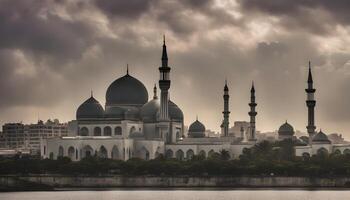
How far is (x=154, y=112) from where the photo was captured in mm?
140000

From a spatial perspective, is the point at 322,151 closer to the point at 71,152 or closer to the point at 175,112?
the point at 175,112

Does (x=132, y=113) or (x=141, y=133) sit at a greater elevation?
(x=132, y=113)

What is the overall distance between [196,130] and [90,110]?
14872mm

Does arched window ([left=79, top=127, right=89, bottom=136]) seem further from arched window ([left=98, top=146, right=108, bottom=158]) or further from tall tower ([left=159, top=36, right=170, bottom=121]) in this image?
tall tower ([left=159, top=36, right=170, bottom=121])

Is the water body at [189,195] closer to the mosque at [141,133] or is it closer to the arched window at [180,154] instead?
the mosque at [141,133]

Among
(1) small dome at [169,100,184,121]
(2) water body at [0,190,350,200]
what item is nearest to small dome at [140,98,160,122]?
(1) small dome at [169,100,184,121]

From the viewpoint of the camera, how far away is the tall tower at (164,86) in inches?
5251

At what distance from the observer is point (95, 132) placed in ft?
462

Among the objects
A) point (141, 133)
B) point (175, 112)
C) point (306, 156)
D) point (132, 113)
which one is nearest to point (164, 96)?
point (141, 133)

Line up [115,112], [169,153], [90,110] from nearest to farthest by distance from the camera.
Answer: [169,153] → [115,112] → [90,110]

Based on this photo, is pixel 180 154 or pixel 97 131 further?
pixel 97 131

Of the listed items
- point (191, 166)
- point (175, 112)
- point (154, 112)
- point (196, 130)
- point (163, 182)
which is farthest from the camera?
point (196, 130)

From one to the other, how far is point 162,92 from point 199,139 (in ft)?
35.0

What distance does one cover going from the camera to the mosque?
133875 mm
